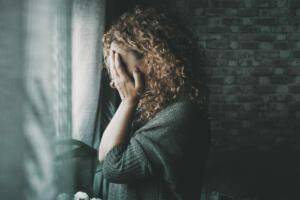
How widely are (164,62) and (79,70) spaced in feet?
2.23

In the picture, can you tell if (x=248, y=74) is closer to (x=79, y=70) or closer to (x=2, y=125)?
(x=79, y=70)

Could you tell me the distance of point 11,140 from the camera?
0.36 m

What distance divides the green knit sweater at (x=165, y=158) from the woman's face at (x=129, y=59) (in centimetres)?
20

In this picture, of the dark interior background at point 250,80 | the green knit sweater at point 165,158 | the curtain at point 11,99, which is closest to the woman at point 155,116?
the green knit sweater at point 165,158

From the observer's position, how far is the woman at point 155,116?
25.5 inches

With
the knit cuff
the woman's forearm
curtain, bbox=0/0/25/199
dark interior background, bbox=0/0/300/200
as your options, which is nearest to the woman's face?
the woman's forearm

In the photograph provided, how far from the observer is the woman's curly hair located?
0.76 meters

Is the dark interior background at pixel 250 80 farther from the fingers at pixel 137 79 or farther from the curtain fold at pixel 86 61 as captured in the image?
the fingers at pixel 137 79

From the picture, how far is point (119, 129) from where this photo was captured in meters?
0.75

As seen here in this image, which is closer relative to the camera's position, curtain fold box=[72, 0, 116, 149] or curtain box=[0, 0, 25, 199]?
curtain box=[0, 0, 25, 199]

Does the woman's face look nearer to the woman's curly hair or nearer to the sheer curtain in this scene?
the woman's curly hair

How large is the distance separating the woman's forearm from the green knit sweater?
0.03 metres

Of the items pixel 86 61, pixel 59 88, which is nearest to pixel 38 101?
pixel 59 88

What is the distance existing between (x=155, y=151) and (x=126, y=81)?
282 mm
